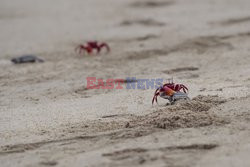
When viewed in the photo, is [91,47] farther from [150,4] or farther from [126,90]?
[150,4]

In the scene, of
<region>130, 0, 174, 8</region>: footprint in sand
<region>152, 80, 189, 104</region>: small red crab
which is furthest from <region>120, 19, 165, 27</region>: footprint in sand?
<region>152, 80, 189, 104</region>: small red crab

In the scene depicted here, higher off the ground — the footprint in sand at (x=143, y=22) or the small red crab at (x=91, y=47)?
the footprint in sand at (x=143, y=22)

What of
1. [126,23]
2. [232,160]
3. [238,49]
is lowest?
[232,160]

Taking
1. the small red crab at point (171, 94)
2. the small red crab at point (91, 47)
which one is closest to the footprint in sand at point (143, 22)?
the small red crab at point (91, 47)

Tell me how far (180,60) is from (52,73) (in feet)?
6.20

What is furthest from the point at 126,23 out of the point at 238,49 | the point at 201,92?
the point at 201,92

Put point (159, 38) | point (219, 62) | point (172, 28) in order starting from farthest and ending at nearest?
1. point (172, 28)
2. point (159, 38)
3. point (219, 62)

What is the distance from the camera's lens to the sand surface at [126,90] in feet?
15.0

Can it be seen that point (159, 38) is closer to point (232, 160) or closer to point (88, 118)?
point (88, 118)

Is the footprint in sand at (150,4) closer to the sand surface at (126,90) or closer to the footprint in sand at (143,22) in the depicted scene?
the sand surface at (126,90)

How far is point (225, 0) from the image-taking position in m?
11.6

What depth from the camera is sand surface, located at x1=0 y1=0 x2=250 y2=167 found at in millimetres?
4566

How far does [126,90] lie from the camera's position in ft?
21.5

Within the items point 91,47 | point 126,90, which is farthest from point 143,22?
point 126,90
